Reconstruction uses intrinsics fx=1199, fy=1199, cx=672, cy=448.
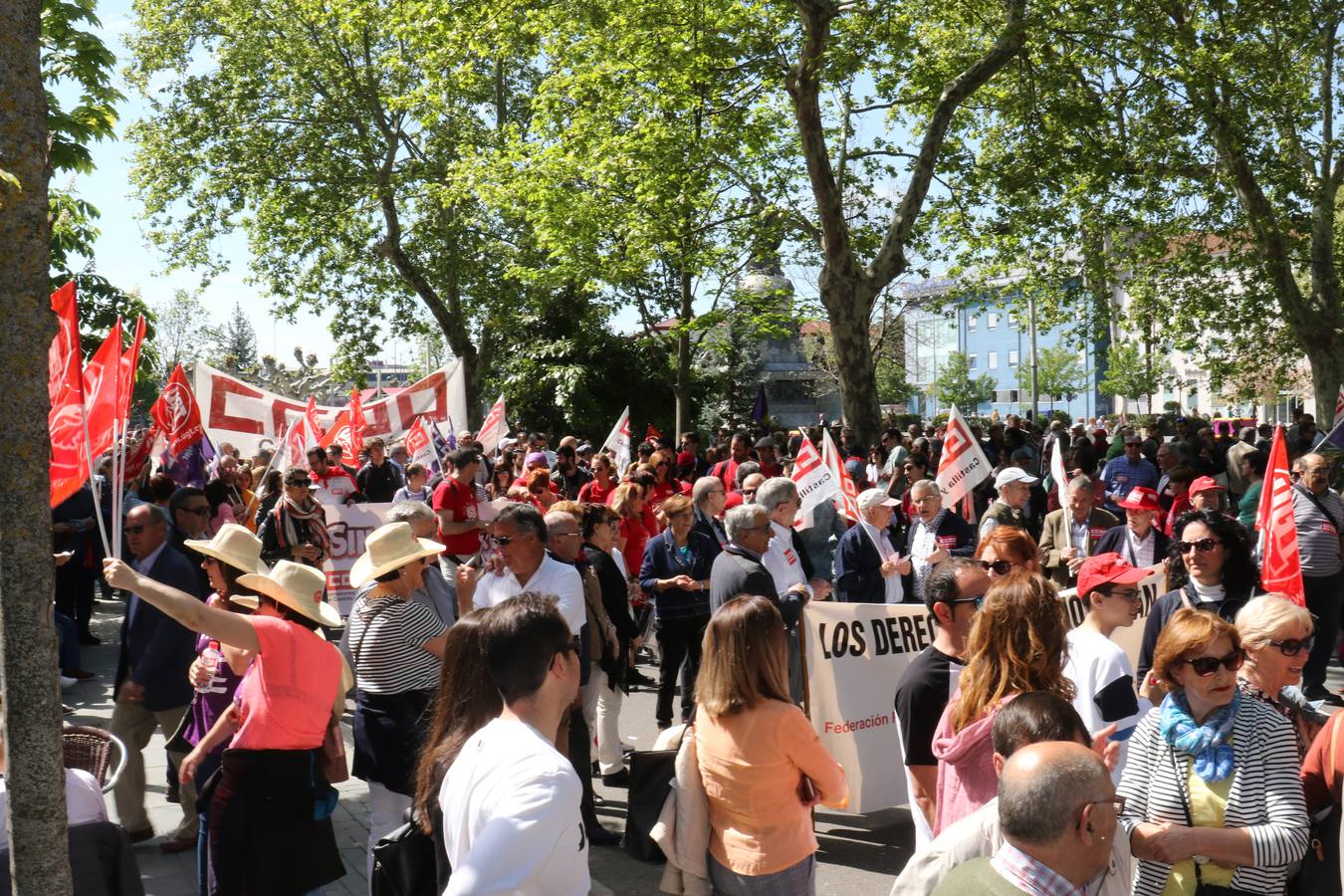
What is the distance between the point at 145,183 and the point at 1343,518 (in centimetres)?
3073

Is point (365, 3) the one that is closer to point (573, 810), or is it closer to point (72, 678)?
point (72, 678)

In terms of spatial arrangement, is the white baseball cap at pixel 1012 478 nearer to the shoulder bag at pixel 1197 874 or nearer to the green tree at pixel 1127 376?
the shoulder bag at pixel 1197 874

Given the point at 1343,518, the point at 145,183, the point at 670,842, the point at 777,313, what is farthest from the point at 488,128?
the point at 670,842

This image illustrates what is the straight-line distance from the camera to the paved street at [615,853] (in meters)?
5.76

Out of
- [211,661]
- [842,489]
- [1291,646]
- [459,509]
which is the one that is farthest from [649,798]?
[459,509]

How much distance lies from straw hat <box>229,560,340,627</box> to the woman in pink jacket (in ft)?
7.53

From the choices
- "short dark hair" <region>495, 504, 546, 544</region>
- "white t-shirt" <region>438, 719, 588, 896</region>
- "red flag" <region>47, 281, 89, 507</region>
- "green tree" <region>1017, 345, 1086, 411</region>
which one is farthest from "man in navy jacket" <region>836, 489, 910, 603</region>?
"green tree" <region>1017, 345, 1086, 411</region>

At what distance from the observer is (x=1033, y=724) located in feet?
9.79

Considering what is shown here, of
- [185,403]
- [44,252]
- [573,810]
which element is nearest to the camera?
[573,810]

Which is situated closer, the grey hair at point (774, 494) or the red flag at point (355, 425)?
the grey hair at point (774, 494)

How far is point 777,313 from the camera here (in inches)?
1090

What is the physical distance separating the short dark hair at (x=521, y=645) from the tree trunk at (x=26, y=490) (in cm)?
107

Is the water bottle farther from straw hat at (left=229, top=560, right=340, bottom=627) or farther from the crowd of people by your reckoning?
straw hat at (left=229, top=560, right=340, bottom=627)

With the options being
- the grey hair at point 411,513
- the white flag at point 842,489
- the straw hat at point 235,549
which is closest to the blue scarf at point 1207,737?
the straw hat at point 235,549
